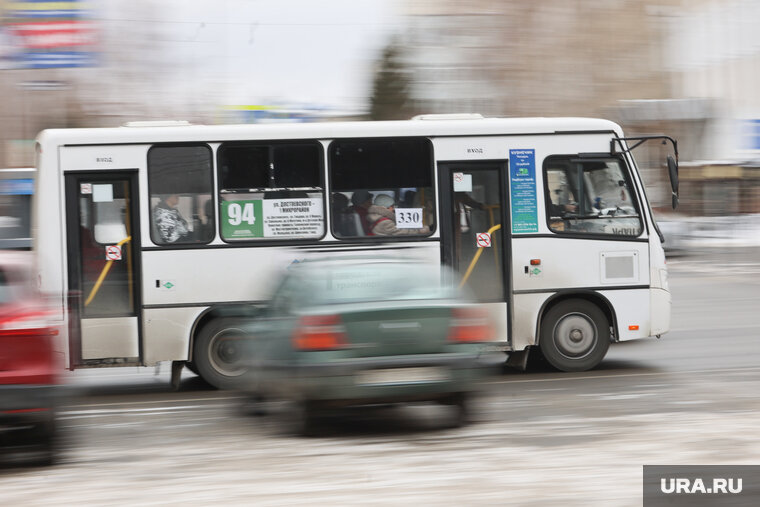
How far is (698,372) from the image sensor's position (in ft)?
38.9

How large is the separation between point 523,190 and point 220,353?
12.3ft

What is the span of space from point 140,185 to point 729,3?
45.4m

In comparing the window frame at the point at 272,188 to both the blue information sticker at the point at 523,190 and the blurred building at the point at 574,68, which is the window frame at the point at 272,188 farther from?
the blurred building at the point at 574,68

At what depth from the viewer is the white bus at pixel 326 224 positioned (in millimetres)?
11414

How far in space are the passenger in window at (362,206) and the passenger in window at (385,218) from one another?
2.0 inches

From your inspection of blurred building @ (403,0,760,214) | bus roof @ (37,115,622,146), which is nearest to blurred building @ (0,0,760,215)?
blurred building @ (403,0,760,214)

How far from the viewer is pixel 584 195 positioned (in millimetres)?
12102

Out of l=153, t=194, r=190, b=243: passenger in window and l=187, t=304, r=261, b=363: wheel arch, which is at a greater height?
l=153, t=194, r=190, b=243: passenger in window

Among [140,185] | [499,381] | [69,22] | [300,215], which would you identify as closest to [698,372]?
[499,381]

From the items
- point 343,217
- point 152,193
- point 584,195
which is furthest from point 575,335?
point 152,193

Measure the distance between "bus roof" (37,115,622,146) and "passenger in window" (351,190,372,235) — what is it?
660mm

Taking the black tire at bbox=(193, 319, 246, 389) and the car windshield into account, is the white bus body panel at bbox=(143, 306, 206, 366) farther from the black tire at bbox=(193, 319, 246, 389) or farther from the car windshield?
the car windshield

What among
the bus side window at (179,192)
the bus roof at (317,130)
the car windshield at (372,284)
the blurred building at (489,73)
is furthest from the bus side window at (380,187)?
the blurred building at (489,73)

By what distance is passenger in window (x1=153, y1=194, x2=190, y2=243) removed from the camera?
37.9 feet
